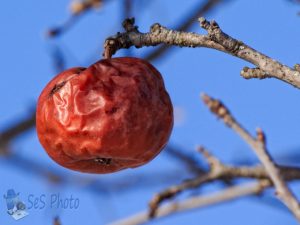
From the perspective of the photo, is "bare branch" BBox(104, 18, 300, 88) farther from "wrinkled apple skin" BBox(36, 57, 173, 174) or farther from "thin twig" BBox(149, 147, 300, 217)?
"thin twig" BBox(149, 147, 300, 217)

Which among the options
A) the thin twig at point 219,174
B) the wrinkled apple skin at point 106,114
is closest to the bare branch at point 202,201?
the thin twig at point 219,174

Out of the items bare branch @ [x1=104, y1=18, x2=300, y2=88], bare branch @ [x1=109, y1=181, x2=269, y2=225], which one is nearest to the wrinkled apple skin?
bare branch @ [x1=104, y1=18, x2=300, y2=88]

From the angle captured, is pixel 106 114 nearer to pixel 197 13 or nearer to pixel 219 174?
pixel 219 174

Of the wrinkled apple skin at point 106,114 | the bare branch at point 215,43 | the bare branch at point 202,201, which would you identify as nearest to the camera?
the bare branch at point 215,43

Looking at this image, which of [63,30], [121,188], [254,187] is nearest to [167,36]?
[254,187]

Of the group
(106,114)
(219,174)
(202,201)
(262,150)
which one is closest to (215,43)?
(106,114)

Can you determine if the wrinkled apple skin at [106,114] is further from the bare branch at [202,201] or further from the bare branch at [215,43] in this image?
the bare branch at [202,201]
